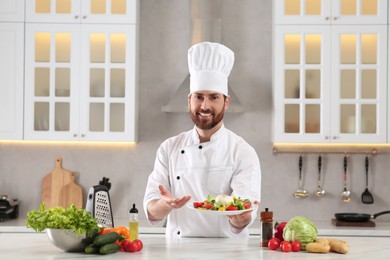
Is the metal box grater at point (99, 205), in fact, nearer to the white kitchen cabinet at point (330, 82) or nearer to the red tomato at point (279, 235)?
the red tomato at point (279, 235)

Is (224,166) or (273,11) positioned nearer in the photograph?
(224,166)

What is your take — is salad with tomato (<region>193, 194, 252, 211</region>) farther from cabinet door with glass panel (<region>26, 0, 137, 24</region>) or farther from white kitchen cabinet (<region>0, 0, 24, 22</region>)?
white kitchen cabinet (<region>0, 0, 24, 22</region>)

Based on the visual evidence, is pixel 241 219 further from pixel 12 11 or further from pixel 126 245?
pixel 12 11

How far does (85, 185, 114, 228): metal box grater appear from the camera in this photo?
3582 millimetres

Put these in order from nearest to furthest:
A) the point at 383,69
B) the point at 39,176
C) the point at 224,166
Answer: the point at 224,166
the point at 383,69
the point at 39,176

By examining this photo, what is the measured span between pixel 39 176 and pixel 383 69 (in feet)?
9.43

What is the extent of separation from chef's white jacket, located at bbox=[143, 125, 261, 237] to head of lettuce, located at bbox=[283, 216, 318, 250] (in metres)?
0.55

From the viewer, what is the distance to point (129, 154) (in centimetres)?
587

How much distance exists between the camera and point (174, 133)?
5.85 meters

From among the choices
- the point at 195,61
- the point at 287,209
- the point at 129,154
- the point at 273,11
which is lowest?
the point at 287,209

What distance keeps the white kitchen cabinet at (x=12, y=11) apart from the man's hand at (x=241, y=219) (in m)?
2.83

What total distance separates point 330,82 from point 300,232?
261 centimetres

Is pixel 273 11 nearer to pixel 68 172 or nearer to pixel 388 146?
pixel 388 146

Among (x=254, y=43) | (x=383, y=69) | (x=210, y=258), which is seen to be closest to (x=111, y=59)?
(x=254, y=43)
